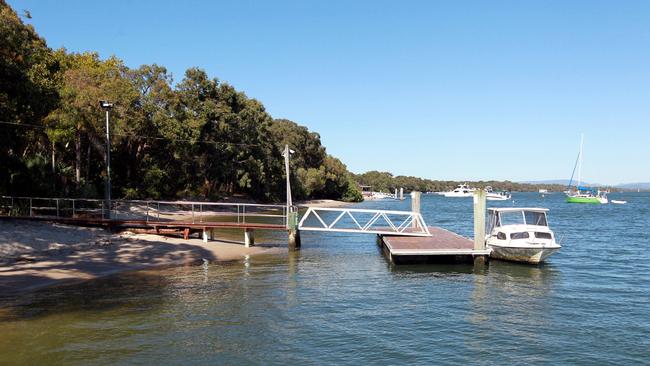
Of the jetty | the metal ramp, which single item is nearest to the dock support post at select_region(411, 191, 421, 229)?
the metal ramp

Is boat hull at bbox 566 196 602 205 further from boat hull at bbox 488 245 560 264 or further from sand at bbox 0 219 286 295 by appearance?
sand at bbox 0 219 286 295

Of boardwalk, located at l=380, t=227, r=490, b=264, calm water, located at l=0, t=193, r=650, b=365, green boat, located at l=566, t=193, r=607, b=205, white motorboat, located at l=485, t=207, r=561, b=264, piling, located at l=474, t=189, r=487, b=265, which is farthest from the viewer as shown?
green boat, located at l=566, t=193, r=607, b=205

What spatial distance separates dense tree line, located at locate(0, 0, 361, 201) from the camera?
29.7 metres

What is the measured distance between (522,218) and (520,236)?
6.53ft

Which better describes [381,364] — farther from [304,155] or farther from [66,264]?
[304,155]

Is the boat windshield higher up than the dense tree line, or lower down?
lower down

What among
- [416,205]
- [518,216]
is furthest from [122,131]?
[518,216]

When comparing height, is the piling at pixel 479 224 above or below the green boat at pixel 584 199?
above

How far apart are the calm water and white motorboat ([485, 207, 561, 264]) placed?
4.53ft

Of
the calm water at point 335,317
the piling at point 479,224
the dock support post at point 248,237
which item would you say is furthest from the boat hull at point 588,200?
the dock support post at point 248,237

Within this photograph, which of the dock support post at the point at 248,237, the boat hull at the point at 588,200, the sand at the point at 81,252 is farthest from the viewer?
the boat hull at the point at 588,200

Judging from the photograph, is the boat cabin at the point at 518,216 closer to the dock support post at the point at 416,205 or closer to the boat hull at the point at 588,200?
the dock support post at the point at 416,205

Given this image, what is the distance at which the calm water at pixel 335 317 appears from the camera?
11828 mm

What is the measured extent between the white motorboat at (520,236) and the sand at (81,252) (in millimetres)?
12415
